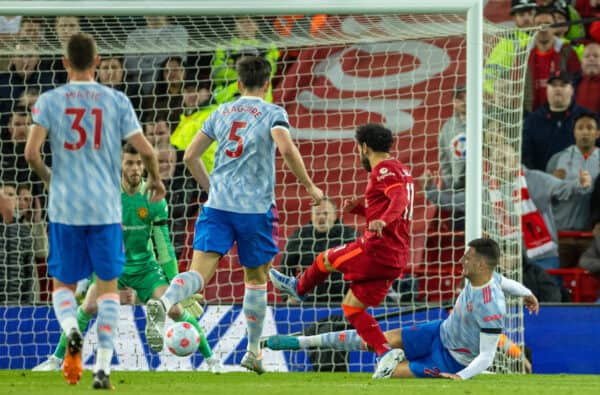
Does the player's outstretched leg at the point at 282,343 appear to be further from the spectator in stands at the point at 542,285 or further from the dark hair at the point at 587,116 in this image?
the dark hair at the point at 587,116

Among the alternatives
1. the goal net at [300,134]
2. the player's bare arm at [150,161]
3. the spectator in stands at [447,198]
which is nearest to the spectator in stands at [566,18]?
the goal net at [300,134]

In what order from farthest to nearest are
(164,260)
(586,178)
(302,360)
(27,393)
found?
(586,178)
(302,360)
(164,260)
(27,393)

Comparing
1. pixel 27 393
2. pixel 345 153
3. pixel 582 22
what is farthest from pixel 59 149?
pixel 582 22

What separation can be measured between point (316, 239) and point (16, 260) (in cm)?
284

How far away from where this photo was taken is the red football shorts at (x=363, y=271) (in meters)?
8.94

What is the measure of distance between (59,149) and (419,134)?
617cm

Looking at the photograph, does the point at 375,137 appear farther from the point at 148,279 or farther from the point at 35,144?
the point at 35,144

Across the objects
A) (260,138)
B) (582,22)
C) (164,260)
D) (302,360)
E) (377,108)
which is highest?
(582,22)

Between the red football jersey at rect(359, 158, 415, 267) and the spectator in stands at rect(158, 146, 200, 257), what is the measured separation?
10.0 feet

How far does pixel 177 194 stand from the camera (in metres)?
12.1

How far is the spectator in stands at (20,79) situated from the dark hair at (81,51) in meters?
5.81

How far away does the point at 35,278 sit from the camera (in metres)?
11.3

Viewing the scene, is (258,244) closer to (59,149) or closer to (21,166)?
(59,149)

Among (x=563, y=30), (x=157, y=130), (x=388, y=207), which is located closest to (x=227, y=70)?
(x=157, y=130)
